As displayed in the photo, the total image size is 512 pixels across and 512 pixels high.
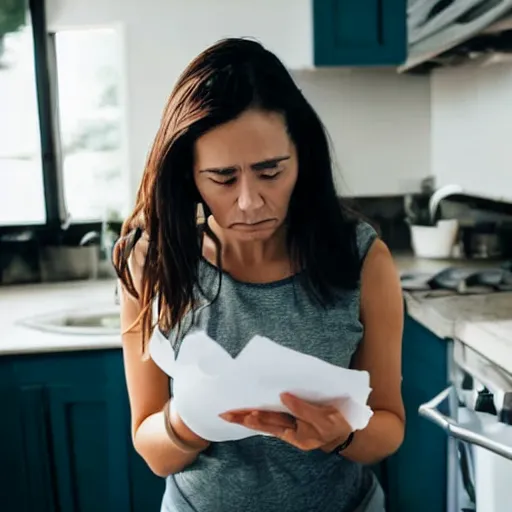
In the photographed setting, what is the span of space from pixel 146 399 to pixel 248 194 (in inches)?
13.1

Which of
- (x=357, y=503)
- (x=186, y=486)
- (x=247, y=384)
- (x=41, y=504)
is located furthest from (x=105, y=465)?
(x=247, y=384)

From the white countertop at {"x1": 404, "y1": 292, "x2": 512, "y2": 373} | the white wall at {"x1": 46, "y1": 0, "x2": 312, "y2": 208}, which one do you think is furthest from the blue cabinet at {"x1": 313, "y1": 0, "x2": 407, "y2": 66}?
the white countertop at {"x1": 404, "y1": 292, "x2": 512, "y2": 373}

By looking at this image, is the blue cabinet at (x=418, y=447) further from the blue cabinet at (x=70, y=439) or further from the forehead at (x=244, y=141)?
the forehead at (x=244, y=141)

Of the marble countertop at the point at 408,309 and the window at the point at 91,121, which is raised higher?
the window at the point at 91,121

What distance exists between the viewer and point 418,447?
5.63 feet

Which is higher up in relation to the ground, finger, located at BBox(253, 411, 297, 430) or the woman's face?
the woman's face

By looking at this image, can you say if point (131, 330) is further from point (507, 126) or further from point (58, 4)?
point (58, 4)

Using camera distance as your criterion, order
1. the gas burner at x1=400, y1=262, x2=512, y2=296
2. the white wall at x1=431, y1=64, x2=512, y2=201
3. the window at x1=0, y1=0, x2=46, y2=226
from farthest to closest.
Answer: the window at x1=0, y1=0, x2=46, y2=226, the white wall at x1=431, y1=64, x2=512, y2=201, the gas burner at x1=400, y1=262, x2=512, y2=296

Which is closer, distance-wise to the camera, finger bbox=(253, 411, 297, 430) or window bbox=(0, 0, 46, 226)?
finger bbox=(253, 411, 297, 430)

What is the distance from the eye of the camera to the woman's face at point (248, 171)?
0.91 meters

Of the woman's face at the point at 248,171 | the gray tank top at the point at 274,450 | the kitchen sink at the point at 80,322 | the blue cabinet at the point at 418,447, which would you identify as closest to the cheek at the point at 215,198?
the woman's face at the point at 248,171

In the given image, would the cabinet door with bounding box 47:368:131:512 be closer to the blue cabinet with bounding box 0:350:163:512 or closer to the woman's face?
the blue cabinet with bounding box 0:350:163:512

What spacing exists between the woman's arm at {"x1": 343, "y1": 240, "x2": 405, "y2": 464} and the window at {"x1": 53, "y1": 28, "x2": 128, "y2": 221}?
4.85ft

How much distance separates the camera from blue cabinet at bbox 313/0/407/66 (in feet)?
6.86
